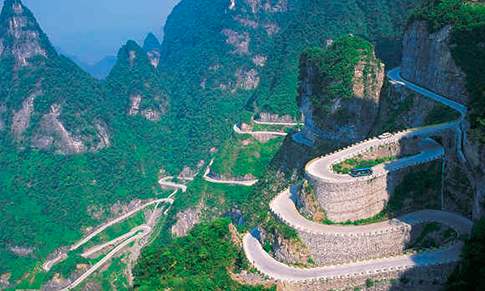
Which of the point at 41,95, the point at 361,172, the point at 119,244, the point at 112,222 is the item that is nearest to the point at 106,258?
the point at 119,244

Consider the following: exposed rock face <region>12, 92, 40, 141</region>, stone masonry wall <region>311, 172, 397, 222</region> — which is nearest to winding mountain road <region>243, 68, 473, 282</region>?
stone masonry wall <region>311, 172, 397, 222</region>

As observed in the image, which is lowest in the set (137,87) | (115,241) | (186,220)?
(115,241)

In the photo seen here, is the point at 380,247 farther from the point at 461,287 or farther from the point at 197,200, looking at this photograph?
the point at 197,200

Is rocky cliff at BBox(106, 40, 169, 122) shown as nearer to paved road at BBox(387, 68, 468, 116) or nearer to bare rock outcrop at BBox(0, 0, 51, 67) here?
bare rock outcrop at BBox(0, 0, 51, 67)

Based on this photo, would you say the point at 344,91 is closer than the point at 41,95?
Yes

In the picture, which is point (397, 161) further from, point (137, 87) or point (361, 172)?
point (137, 87)
